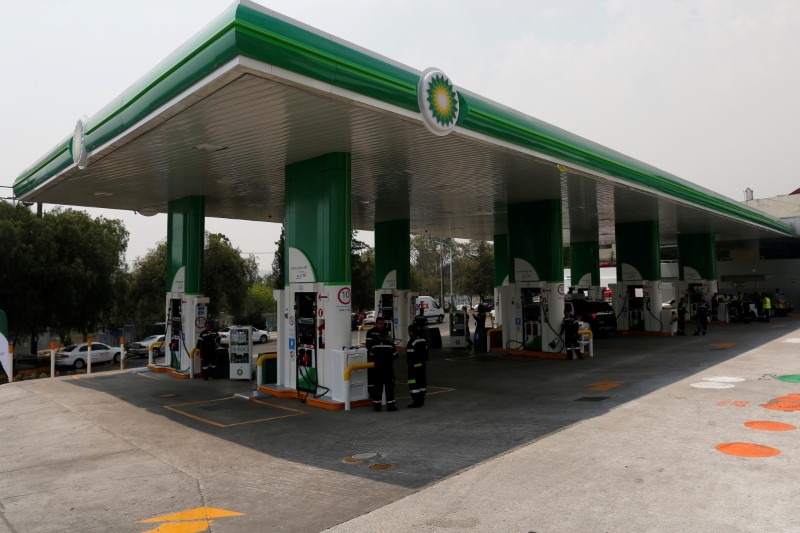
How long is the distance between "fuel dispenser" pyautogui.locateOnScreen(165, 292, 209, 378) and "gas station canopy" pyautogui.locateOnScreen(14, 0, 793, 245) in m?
3.31

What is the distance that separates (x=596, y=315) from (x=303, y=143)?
19656 millimetres

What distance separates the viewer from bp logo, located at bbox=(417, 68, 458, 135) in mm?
9922

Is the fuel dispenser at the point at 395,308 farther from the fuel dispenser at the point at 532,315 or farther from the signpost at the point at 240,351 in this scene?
the signpost at the point at 240,351

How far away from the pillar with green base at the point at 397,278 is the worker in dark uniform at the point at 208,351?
27.6 ft

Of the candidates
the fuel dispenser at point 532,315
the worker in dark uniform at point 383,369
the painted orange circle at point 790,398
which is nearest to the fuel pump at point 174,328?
the worker in dark uniform at point 383,369

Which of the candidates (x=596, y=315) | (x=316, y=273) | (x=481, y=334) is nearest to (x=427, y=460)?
(x=316, y=273)

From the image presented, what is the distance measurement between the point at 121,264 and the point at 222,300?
34.2 ft

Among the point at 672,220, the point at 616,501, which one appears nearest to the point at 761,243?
the point at 672,220

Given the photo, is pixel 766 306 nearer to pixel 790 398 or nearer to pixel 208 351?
pixel 790 398

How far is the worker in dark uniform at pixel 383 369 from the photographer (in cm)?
1092

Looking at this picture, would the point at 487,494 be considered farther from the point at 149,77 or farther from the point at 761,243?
the point at 761,243

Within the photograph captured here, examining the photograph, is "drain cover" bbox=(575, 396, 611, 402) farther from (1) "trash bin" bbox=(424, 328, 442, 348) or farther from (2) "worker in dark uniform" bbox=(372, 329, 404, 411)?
(1) "trash bin" bbox=(424, 328, 442, 348)

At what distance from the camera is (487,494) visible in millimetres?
6066

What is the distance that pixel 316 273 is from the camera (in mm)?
12344
